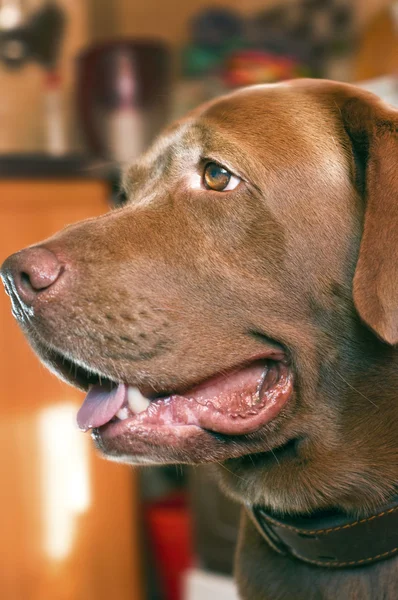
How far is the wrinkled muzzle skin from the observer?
1.05 m

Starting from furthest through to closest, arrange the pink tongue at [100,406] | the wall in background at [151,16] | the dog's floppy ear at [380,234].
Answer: the wall in background at [151,16] < the pink tongue at [100,406] < the dog's floppy ear at [380,234]

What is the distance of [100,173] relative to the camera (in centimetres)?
246

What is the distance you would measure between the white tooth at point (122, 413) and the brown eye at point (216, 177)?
362 mm

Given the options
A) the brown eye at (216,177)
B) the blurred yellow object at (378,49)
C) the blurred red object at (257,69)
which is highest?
the brown eye at (216,177)

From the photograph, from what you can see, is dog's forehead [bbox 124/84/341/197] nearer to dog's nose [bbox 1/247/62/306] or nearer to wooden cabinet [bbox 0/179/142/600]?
dog's nose [bbox 1/247/62/306]

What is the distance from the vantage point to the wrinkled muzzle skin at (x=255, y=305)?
1.05 metres

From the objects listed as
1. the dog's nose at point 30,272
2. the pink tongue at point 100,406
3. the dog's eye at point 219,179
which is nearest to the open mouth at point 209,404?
the pink tongue at point 100,406

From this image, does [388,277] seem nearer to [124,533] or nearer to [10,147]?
[124,533]

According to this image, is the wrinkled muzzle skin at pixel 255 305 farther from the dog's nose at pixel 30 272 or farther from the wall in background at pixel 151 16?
the wall in background at pixel 151 16

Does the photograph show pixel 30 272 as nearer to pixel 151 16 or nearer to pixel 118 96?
pixel 118 96

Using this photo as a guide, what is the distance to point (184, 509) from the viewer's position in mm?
2939

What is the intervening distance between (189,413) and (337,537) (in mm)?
286

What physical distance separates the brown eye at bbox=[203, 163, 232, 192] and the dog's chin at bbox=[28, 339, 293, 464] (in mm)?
266

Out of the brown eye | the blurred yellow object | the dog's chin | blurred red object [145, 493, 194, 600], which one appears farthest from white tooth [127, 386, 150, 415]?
the blurred yellow object
